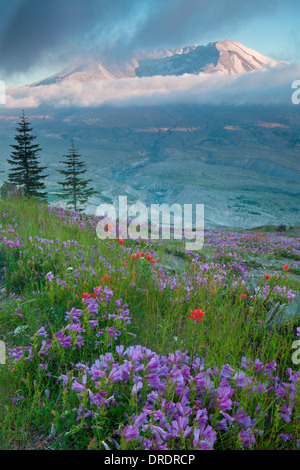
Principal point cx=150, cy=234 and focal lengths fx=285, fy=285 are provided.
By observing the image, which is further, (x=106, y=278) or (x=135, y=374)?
(x=106, y=278)

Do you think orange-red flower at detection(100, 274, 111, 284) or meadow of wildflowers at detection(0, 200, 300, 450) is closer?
meadow of wildflowers at detection(0, 200, 300, 450)

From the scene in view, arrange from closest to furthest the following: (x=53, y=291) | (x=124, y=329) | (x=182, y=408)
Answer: (x=182, y=408) → (x=124, y=329) → (x=53, y=291)

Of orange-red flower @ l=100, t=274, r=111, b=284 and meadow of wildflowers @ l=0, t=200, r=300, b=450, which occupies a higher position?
orange-red flower @ l=100, t=274, r=111, b=284

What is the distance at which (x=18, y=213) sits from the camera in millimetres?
8125

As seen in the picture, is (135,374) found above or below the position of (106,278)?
below

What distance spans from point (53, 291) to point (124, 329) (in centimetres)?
124

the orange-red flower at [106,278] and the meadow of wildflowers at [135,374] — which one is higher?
the orange-red flower at [106,278]

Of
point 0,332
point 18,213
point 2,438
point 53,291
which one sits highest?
point 18,213

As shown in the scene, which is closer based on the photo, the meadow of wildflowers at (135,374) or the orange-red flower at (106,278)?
the meadow of wildflowers at (135,374)

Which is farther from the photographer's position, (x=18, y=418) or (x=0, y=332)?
(x=0, y=332)
